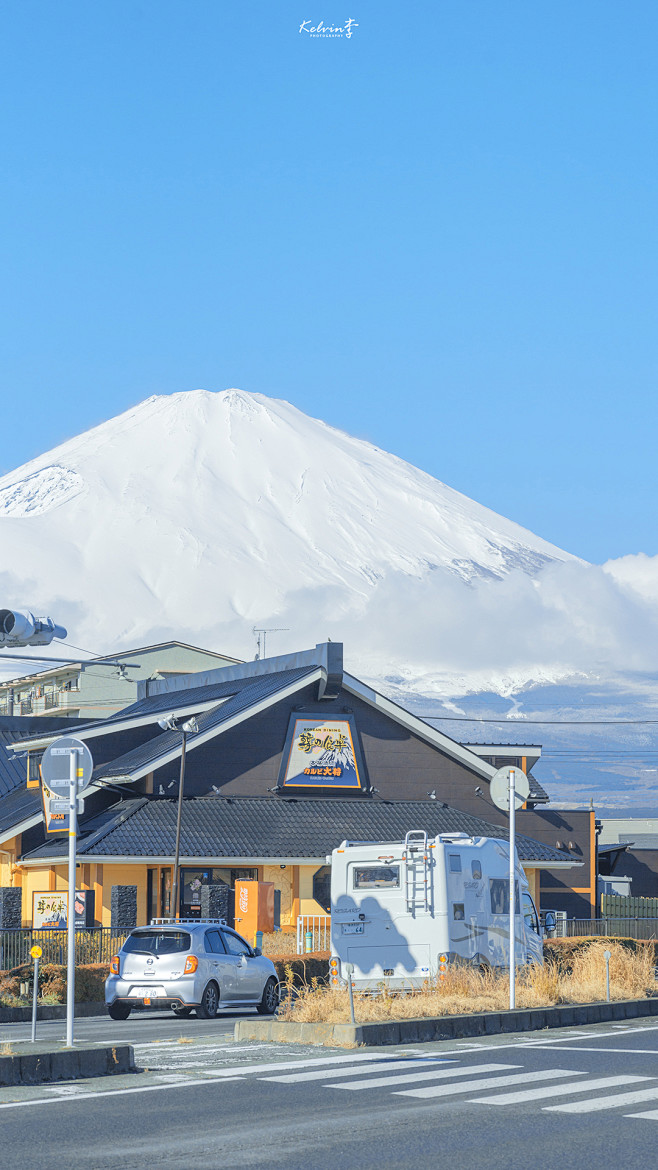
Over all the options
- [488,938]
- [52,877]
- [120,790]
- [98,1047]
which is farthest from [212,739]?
[98,1047]

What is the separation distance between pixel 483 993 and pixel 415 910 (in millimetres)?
3535

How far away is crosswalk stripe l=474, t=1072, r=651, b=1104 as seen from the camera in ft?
40.5

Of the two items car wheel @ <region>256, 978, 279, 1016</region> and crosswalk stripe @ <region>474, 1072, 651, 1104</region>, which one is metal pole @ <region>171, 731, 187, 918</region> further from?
crosswalk stripe @ <region>474, 1072, 651, 1104</region>

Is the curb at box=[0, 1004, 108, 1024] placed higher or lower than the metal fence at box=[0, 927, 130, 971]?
lower

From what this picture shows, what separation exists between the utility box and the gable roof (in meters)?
4.10

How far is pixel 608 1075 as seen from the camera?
1392cm

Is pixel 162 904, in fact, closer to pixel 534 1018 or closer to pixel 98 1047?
pixel 534 1018

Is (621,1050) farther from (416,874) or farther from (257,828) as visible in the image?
(257,828)

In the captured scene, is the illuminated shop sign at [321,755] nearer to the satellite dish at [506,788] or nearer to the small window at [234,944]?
the small window at [234,944]

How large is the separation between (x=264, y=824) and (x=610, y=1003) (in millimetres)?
21391

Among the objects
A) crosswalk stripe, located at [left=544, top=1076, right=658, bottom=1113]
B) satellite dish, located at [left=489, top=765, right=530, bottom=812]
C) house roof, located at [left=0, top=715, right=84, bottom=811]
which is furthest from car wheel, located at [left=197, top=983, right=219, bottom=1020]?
house roof, located at [left=0, top=715, right=84, bottom=811]

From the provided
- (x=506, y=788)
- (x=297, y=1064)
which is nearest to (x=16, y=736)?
(x=506, y=788)

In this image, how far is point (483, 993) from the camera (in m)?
19.8

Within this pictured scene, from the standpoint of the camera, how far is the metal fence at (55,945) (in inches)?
1165
